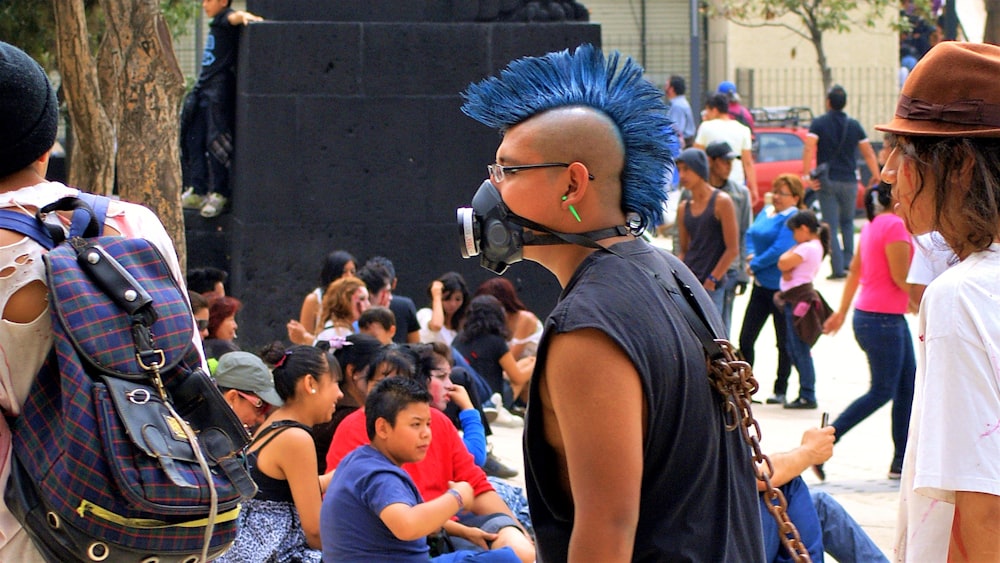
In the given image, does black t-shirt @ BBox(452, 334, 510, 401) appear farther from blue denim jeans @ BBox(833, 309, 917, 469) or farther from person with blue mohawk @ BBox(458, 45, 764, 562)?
person with blue mohawk @ BBox(458, 45, 764, 562)

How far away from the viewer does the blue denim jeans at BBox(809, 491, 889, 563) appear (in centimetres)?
527

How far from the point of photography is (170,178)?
26.0ft

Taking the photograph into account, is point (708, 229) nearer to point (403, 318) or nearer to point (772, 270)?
point (772, 270)

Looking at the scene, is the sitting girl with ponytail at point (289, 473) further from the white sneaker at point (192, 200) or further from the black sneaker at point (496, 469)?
the white sneaker at point (192, 200)

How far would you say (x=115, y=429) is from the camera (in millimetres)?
2359

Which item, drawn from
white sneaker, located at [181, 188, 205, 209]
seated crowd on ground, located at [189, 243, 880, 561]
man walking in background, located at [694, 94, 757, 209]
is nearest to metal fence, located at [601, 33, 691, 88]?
man walking in background, located at [694, 94, 757, 209]

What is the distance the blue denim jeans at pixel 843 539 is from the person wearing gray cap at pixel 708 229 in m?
4.57

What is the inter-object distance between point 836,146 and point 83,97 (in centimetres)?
1066

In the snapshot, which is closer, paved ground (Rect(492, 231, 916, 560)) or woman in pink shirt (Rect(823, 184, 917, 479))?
paved ground (Rect(492, 231, 916, 560))

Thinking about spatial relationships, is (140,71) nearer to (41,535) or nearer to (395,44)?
(395,44)

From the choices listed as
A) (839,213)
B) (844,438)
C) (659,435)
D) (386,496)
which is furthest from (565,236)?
(839,213)

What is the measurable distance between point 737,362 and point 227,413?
3.21ft

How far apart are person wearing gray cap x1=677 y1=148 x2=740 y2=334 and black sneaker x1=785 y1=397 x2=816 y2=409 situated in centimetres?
72

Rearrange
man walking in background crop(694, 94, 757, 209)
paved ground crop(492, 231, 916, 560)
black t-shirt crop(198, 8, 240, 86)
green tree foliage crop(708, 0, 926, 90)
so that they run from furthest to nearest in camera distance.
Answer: green tree foliage crop(708, 0, 926, 90)
man walking in background crop(694, 94, 757, 209)
black t-shirt crop(198, 8, 240, 86)
paved ground crop(492, 231, 916, 560)
